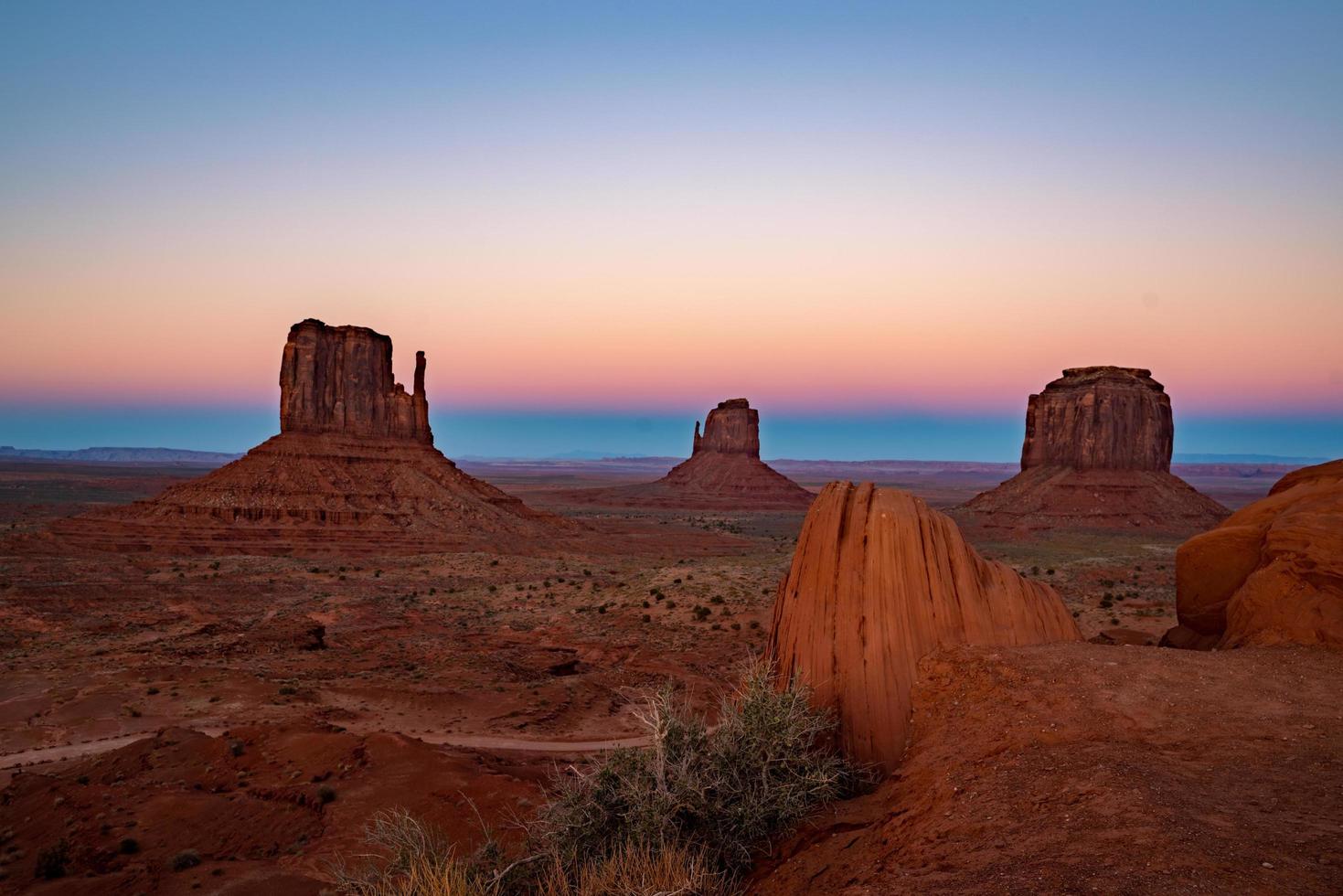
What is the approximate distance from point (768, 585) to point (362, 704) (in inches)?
731

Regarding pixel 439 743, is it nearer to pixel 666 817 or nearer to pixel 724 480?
pixel 666 817

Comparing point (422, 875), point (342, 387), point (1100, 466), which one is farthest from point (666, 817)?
point (1100, 466)

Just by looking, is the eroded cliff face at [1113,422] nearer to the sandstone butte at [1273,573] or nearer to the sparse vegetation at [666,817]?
the sandstone butte at [1273,573]

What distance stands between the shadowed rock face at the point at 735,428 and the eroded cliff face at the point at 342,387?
Result: 67077mm

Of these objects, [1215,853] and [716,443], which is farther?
[716,443]

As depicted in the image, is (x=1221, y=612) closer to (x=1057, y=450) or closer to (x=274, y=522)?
(x=274, y=522)

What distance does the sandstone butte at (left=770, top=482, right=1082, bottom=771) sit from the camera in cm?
971

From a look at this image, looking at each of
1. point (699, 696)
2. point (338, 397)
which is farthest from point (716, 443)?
point (699, 696)

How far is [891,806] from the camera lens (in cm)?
A: 745

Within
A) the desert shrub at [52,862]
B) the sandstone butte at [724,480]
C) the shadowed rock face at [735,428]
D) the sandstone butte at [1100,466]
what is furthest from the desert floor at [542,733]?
the shadowed rock face at [735,428]

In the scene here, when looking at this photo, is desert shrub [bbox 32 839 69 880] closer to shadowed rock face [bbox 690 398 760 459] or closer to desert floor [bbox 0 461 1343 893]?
desert floor [bbox 0 461 1343 893]

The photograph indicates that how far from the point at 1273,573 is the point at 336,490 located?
5544 centimetres

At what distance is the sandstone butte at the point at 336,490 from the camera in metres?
49.4

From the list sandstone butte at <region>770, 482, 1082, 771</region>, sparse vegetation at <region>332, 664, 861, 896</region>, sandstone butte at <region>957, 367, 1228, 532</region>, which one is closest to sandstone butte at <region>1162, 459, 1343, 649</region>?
sandstone butte at <region>770, 482, 1082, 771</region>
